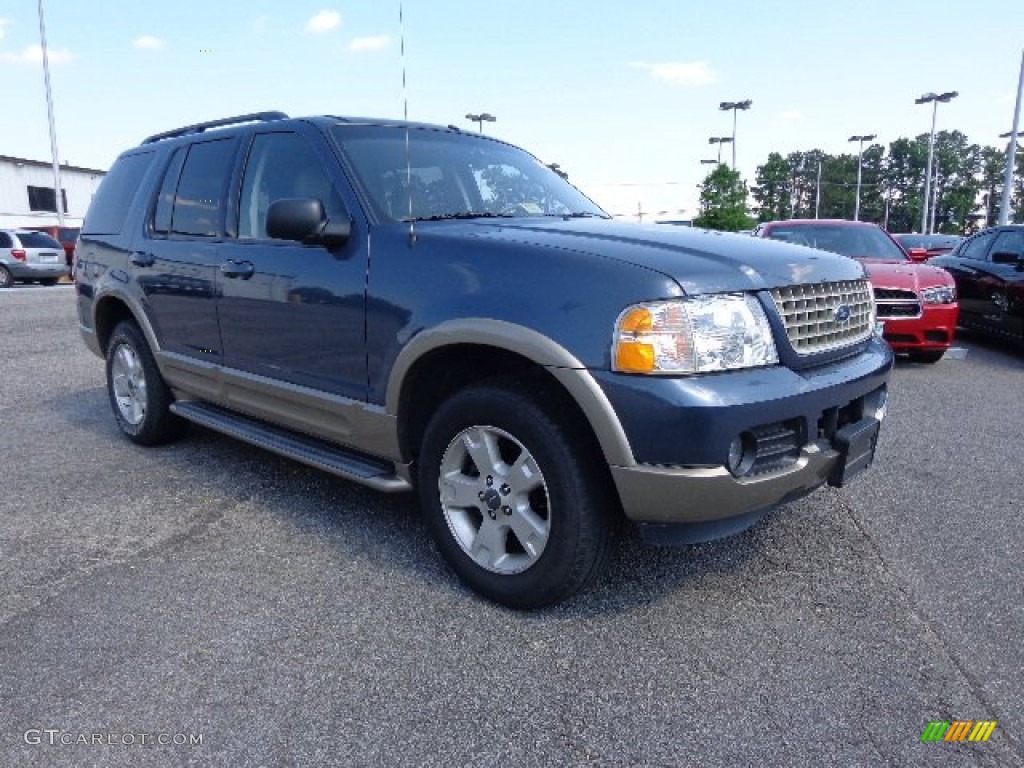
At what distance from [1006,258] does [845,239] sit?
1.66 metres

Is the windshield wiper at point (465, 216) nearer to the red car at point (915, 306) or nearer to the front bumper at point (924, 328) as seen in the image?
the red car at point (915, 306)

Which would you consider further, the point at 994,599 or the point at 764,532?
the point at 764,532

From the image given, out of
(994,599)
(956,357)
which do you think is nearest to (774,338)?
(994,599)

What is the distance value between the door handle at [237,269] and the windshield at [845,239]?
6.30 metres

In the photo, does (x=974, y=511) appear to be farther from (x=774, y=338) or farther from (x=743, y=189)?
(x=743, y=189)

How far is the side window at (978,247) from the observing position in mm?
8883

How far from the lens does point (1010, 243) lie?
333 inches

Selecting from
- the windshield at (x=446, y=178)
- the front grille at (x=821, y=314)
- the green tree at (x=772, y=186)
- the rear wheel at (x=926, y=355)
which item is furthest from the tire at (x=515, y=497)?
the green tree at (x=772, y=186)

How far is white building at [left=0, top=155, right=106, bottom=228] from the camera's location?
43562 millimetres

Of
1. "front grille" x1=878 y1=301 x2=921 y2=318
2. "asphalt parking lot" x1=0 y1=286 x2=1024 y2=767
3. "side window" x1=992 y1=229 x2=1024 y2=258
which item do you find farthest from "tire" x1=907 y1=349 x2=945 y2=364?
"asphalt parking lot" x1=0 y1=286 x2=1024 y2=767

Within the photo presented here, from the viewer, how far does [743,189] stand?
3906 cm

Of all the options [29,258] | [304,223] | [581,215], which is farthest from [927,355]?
[29,258]

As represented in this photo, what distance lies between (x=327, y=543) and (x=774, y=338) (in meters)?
2.09

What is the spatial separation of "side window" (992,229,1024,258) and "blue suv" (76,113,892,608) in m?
6.49
